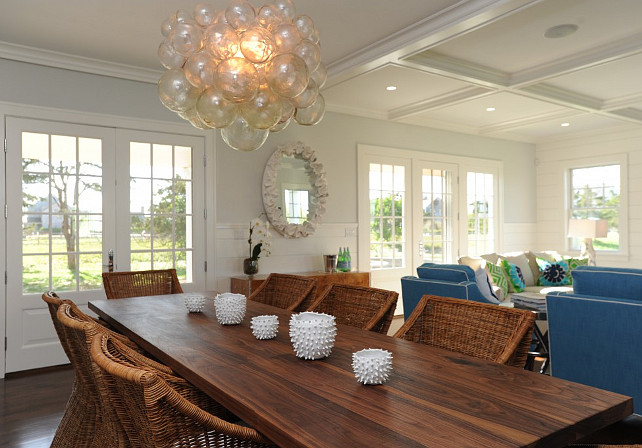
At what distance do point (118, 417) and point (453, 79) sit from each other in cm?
450

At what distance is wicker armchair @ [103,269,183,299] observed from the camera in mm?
3729

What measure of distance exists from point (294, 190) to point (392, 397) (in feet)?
14.7

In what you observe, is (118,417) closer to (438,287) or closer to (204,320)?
(204,320)

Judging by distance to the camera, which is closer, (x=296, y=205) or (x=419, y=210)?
(x=296, y=205)

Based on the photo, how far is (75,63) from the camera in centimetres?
442

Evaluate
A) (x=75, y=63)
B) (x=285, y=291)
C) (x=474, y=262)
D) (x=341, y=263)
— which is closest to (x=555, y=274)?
(x=474, y=262)

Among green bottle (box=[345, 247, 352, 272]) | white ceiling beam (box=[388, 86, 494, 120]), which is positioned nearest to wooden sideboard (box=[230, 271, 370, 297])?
green bottle (box=[345, 247, 352, 272])

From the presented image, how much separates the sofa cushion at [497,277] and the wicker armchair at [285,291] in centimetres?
301

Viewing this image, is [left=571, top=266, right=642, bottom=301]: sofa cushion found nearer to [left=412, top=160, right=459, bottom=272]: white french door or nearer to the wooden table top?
the wooden table top

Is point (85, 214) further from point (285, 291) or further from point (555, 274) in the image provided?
point (555, 274)

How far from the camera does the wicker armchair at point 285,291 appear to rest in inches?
126

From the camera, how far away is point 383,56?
4168mm

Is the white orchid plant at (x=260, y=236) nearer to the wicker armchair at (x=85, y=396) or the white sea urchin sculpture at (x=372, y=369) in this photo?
the wicker armchair at (x=85, y=396)

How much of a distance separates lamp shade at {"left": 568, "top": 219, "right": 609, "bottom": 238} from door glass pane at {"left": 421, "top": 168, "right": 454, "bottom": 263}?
1.67 m
